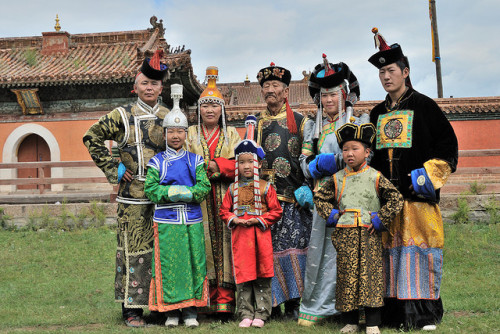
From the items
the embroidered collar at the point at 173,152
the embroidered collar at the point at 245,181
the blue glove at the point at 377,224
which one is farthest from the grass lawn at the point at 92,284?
the embroidered collar at the point at 173,152

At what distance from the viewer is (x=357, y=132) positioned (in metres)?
4.02

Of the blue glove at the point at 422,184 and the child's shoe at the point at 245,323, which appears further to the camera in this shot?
the child's shoe at the point at 245,323

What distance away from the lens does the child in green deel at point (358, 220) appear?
393 centimetres

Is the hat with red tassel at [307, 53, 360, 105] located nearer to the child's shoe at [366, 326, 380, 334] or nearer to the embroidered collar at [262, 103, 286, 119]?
the embroidered collar at [262, 103, 286, 119]

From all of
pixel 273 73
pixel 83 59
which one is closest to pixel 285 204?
pixel 273 73

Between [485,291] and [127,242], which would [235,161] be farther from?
[485,291]

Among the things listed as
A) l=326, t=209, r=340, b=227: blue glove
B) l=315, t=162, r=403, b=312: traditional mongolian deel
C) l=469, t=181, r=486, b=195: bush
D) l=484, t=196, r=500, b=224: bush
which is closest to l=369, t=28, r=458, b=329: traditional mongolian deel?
l=315, t=162, r=403, b=312: traditional mongolian deel

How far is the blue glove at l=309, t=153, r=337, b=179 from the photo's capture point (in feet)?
14.1

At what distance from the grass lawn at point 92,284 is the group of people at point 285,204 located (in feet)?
0.96

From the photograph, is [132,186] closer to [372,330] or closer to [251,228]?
[251,228]

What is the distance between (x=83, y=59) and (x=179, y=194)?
45.5 ft

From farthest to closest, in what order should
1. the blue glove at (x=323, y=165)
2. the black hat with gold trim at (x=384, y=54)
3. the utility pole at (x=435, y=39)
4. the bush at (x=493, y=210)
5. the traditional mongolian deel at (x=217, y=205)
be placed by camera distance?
the utility pole at (x=435, y=39) → the bush at (x=493, y=210) → the traditional mongolian deel at (x=217, y=205) → the blue glove at (x=323, y=165) → the black hat with gold trim at (x=384, y=54)

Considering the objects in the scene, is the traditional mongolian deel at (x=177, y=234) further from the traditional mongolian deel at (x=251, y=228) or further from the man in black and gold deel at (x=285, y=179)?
the man in black and gold deel at (x=285, y=179)

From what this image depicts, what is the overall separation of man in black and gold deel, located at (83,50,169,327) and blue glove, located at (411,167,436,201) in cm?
220
